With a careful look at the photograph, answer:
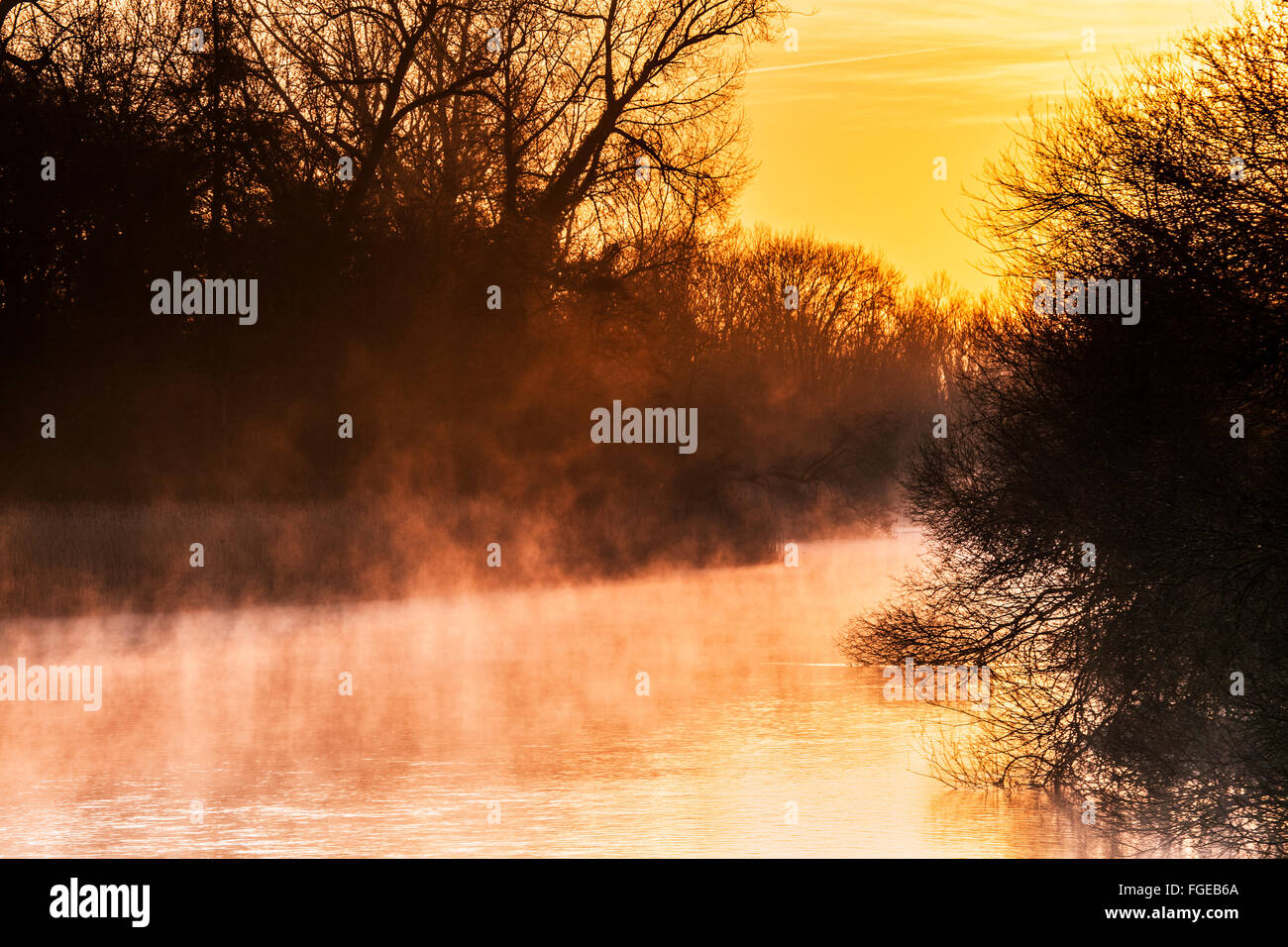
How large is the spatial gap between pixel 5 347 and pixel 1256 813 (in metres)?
18.8

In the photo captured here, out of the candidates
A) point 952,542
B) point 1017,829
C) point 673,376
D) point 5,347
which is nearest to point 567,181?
point 673,376

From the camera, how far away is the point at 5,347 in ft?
79.5

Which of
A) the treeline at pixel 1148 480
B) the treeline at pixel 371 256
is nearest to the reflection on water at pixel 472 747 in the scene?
the treeline at pixel 1148 480

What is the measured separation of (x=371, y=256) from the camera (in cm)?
2814

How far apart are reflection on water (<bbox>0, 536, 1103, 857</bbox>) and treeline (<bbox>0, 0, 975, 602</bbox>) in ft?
14.4

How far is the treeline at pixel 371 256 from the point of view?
81.3 ft

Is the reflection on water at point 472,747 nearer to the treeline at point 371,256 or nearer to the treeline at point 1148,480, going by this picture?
the treeline at point 1148,480

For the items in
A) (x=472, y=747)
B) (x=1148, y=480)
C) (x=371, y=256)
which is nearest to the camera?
(x=1148, y=480)

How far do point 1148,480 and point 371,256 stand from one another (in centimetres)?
1688

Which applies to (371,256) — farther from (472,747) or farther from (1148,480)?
(1148,480)

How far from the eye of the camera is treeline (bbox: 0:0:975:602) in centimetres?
2478

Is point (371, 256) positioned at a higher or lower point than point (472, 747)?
higher

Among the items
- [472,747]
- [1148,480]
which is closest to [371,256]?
[472,747]
